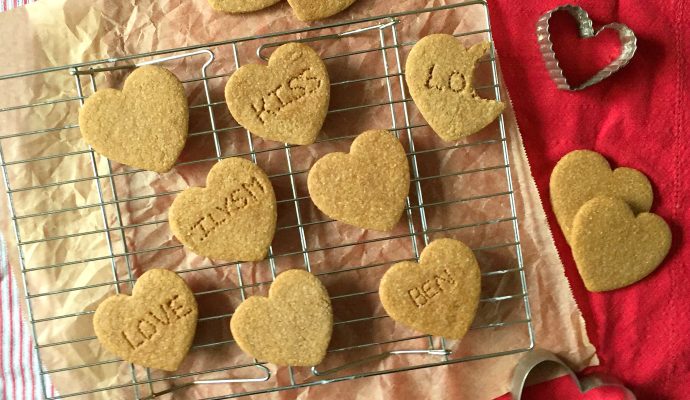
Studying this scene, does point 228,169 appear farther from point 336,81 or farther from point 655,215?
point 655,215

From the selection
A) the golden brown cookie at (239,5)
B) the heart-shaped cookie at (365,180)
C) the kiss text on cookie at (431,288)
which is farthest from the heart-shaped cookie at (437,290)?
the golden brown cookie at (239,5)

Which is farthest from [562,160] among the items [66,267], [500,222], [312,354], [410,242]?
[66,267]

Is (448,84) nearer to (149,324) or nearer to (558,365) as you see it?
(558,365)

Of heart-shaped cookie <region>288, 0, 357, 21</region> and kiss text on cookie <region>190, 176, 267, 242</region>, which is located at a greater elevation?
heart-shaped cookie <region>288, 0, 357, 21</region>

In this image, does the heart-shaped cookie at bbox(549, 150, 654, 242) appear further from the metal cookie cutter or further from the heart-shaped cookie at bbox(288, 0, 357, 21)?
the heart-shaped cookie at bbox(288, 0, 357, 21)

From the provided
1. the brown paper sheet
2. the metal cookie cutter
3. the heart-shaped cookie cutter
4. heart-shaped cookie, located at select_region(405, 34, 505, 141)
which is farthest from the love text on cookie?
the metal cookie cutter

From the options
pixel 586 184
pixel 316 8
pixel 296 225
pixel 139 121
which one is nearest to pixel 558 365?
pixel 586 184

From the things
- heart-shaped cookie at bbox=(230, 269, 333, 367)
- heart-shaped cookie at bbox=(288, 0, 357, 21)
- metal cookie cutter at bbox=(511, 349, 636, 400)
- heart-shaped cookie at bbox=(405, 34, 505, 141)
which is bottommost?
metal cookie cutter at bbox=(511, 349, 636, 400)
